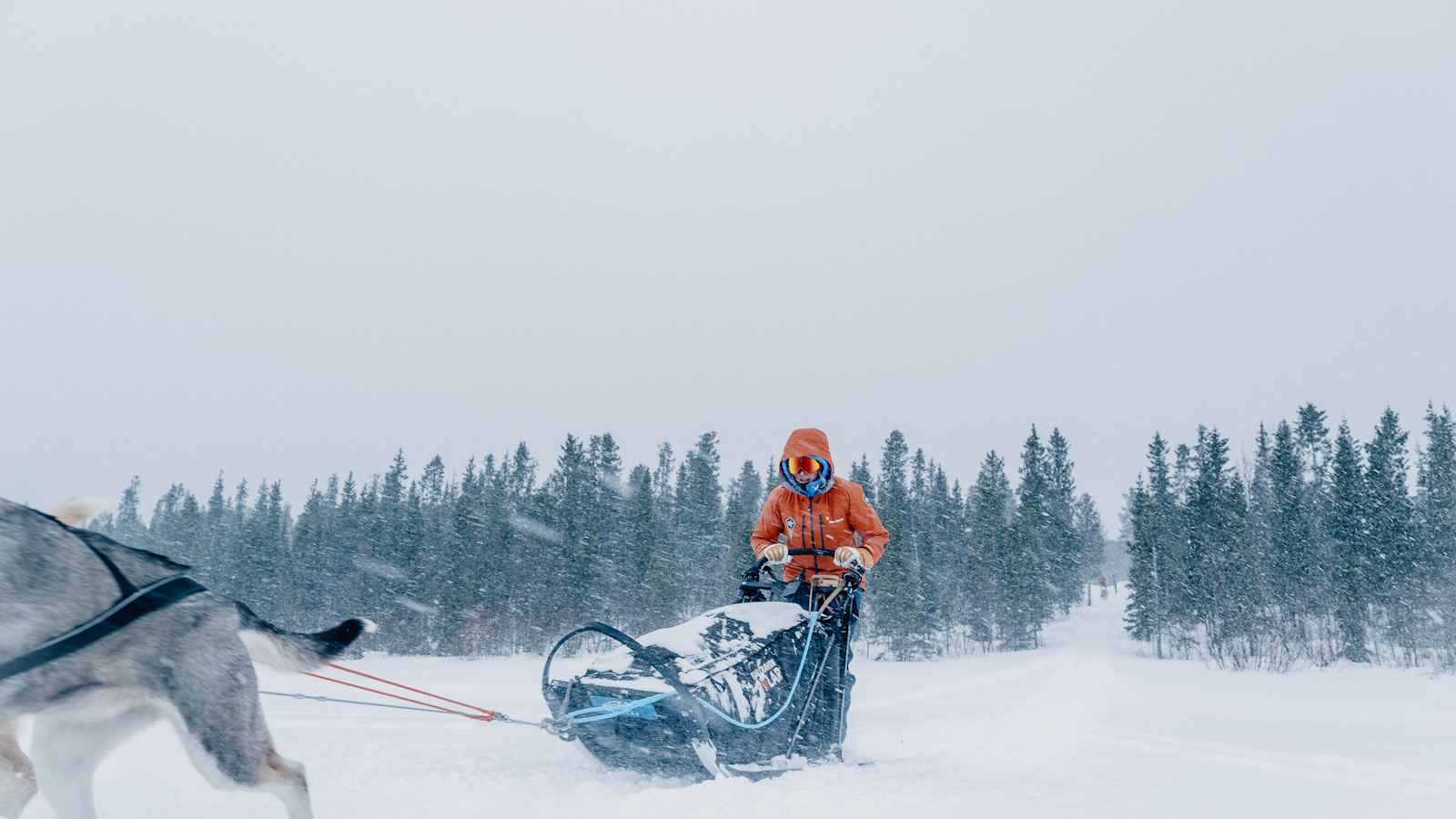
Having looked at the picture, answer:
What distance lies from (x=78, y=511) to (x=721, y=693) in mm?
3063

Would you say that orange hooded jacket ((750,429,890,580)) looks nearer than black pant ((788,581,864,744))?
No

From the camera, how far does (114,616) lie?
249 cm

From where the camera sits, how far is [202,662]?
8.56ft

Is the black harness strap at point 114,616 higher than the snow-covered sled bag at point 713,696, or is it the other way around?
the black harness strap at point 114,616

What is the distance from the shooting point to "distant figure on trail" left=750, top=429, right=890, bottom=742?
225 inches

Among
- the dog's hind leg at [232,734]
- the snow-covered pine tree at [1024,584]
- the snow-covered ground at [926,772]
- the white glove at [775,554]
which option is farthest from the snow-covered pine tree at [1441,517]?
the dog's hind leg at [232,734]

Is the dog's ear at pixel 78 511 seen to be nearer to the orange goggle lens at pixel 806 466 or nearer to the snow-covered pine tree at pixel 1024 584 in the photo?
Answer: the orange goggle lens at pixel 806 466

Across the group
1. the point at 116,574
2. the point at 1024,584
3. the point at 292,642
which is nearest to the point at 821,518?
the point at 292,642

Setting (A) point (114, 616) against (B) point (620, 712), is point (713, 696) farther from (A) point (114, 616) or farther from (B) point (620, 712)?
(A) point (114, 616)

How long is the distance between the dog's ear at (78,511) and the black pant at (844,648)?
13.0 ft

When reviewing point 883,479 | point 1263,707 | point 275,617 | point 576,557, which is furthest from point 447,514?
point 1263,707

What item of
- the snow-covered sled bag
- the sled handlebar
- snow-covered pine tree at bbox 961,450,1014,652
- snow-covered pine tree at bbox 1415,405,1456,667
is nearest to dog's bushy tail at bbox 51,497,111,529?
the snow-covered sled bag

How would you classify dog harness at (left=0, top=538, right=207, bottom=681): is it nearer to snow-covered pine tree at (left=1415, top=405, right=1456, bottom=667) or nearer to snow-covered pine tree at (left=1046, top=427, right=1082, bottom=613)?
snow-covered pine tree at (left=1415, top=405, right=1456, bottom=667)

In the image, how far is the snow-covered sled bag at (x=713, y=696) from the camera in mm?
3994
